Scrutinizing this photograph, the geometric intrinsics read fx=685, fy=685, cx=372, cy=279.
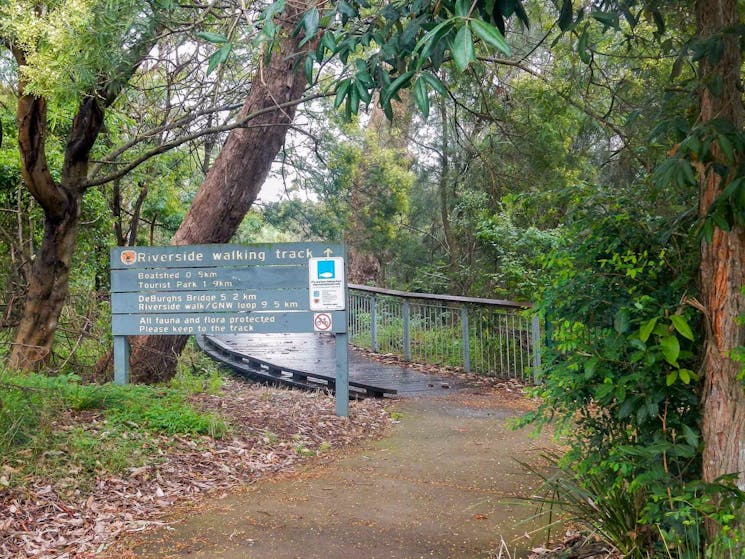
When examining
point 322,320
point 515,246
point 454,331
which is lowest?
point 454,331

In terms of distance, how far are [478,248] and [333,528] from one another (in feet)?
42.0

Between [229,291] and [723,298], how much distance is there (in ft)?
18.5

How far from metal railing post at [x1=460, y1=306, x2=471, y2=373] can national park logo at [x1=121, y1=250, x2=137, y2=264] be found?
522 centimetres

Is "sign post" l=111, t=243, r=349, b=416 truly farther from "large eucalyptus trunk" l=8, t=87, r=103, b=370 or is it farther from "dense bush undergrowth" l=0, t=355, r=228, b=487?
"dense bush undergrowth" l=0, t=355, r=228, b=487

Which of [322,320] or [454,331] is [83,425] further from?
[454,331]

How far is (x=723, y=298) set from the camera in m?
3.00

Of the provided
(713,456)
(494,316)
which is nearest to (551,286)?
(713,456)

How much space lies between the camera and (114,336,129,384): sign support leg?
7.65m

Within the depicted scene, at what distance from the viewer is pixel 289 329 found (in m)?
7.59

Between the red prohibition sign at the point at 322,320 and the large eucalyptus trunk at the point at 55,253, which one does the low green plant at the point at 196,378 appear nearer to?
the large eucalyptus trunk at the point at 55,253

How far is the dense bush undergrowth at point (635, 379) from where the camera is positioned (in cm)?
301

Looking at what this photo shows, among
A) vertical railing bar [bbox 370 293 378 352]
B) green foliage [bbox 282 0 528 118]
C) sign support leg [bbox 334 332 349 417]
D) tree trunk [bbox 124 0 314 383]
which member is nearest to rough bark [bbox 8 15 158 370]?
tree trunk [bbox 124 0 314 383]

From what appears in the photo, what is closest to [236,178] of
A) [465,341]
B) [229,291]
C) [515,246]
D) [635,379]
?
[229,291]

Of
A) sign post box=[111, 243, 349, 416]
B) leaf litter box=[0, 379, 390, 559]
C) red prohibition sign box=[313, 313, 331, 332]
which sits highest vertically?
sign post box=[111, 243, 349, 416]
